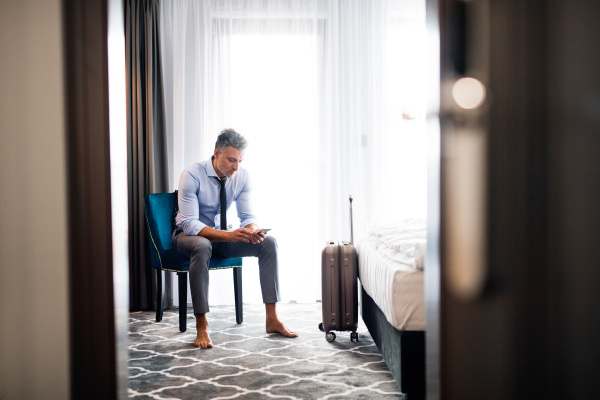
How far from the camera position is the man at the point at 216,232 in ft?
8.36

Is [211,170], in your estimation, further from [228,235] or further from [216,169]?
[228,235]

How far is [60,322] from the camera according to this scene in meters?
0.94

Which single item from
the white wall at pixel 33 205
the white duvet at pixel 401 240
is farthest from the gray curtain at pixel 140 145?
the white wall at pixel 33 205

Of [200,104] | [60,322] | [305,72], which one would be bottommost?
[60,322]

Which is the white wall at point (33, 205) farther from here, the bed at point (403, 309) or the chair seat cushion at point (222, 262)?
the chair seat cushion at point (222, 262)

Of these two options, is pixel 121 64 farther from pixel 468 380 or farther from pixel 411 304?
pixel 411 304

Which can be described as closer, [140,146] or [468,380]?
[468,380]

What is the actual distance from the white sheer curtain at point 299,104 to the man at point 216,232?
31.1 inches

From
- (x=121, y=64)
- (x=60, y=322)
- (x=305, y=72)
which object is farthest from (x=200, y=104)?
(x=60, y=322)

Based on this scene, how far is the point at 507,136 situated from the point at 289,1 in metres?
3.12

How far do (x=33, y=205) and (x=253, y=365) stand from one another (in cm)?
140

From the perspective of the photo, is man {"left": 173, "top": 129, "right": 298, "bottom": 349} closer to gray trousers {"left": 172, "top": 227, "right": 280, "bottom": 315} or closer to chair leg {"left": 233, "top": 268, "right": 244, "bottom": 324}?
gray trousers {"left": 172, "top": 227, "right": 280, "bottom": 315}

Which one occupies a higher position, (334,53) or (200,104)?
(334,53)

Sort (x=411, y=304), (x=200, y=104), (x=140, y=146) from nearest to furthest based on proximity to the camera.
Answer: (x=411, y=304), (x=140, y=146), (x=200, y=104)
